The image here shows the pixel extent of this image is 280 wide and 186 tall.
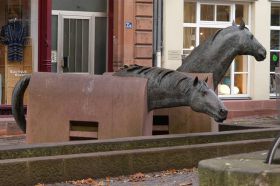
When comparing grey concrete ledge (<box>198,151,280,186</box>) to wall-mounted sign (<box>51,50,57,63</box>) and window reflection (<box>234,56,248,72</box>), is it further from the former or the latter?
window reflection (<box>234,56,248,72</box>)

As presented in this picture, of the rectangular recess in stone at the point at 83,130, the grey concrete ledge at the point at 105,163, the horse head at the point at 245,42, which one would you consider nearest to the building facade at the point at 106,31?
the horse head at the point at 245,42

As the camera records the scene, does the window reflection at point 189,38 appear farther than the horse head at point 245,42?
Yes

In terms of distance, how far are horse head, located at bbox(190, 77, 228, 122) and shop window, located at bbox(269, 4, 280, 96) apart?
12.5 m

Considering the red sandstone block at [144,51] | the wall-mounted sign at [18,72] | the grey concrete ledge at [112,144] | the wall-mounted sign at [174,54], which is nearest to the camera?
the grey concrete ledge at [112,144]

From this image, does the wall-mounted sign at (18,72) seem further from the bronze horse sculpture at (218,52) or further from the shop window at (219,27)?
the bronze horse sculpture at (218,52)

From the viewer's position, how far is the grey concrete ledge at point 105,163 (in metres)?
7.88

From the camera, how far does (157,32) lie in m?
19.7

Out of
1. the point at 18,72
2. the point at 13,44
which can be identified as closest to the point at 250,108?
the point at 18,72

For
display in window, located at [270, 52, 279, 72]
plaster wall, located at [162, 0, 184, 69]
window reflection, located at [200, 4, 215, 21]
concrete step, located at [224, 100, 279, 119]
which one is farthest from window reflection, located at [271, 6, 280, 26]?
plaster wall, located at [162, 0, 184, 69]

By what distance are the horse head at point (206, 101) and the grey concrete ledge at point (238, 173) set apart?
3.41 m

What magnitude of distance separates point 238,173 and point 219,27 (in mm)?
15451

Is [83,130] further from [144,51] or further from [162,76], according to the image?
[144,51]

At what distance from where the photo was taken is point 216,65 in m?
11.4

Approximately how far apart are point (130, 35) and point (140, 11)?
75 cm
